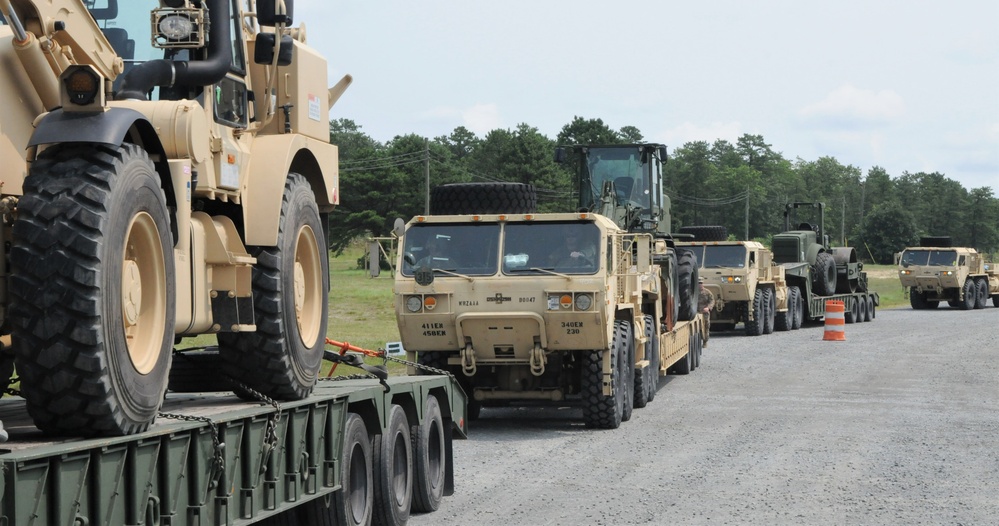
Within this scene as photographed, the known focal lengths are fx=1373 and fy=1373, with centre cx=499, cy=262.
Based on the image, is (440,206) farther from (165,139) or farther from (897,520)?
(165,139)

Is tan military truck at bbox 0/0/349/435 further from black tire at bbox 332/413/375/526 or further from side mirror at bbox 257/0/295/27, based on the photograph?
black tire at bbox 332/413/375/526

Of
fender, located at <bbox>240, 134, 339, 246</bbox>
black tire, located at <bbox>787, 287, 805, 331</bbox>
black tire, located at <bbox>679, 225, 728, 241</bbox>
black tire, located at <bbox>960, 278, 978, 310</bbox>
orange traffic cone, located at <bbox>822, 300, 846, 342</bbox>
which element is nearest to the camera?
fender, located at <bbox>240, 134, 339, 246</bbox>

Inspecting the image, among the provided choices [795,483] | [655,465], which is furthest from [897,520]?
[655,465]

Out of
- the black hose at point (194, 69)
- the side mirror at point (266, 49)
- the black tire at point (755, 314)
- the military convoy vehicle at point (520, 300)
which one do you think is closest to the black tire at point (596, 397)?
the military convoy vehicle at point (520, 300)

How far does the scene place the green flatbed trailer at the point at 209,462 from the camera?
468 centimetres

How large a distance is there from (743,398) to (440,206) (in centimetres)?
512

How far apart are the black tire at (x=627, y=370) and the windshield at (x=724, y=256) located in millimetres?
15233

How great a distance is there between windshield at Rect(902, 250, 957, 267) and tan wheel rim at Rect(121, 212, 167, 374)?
44.1 meters

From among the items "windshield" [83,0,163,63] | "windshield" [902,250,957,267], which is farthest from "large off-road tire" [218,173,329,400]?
"windshield" [902,250,957,267]

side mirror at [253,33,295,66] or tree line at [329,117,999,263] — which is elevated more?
tree line at [329,117,999,263]

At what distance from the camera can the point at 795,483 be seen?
1117 cm

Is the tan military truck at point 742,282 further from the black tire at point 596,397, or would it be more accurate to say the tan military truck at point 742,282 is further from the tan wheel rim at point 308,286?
the tan wheel rim at point 308,286

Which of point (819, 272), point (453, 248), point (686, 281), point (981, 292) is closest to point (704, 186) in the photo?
point (981, 292)

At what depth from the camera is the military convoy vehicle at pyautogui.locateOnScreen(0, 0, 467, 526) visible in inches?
196
